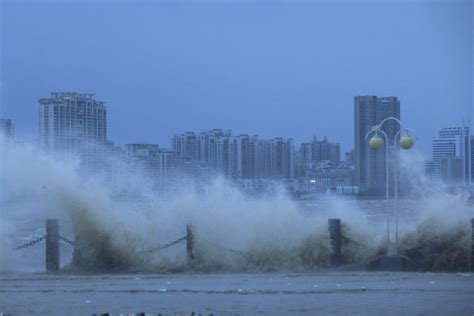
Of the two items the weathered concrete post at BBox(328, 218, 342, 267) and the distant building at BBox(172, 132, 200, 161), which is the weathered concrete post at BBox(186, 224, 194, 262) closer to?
the weathered concrete post at BBox(328, 218, 342, 267)

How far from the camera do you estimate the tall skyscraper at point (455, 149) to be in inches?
895

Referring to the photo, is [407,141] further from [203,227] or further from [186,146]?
[186,146]

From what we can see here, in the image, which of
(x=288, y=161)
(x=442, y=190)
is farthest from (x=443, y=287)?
(x=288, y=161)

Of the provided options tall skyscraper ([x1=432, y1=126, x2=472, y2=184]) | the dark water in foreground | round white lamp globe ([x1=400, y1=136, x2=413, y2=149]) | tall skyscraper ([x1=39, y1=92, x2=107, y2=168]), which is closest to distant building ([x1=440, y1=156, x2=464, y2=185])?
tall skyscraper ([x1=432, y1=126, x2=472, y2=184])

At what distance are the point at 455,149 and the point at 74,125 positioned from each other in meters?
13.7

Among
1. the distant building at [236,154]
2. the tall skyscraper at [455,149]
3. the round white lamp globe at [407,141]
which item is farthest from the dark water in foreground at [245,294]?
the distant building at [236,154]

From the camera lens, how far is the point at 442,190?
80.5 feet

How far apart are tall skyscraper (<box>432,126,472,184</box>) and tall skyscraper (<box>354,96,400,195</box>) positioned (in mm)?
1782

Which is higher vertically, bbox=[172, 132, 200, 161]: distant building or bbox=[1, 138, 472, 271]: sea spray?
bbox=[172, 132, 200, 161]: distant building

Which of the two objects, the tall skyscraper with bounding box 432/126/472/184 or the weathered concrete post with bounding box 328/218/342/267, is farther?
the tall skyscraper with bounding box 432/126/472/184

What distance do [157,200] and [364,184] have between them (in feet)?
33.5

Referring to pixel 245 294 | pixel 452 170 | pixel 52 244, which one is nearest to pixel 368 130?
pixel 452 170

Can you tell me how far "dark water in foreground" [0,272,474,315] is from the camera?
39.9 ft

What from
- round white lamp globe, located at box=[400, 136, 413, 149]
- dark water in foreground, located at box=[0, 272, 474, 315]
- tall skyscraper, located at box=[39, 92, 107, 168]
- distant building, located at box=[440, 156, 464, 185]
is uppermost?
tall skyscraper, located at box=[39, 92, 107, 168]
